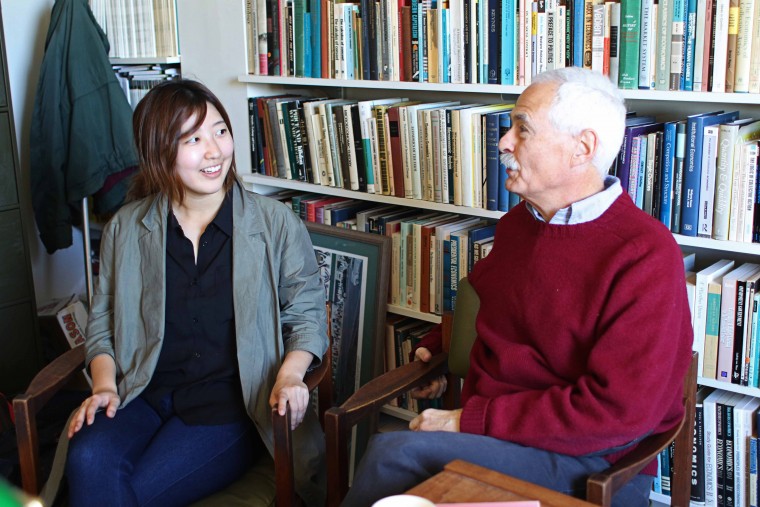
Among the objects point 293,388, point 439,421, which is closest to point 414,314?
point 293,388

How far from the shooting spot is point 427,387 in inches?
86.1

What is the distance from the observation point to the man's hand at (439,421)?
1779 mm

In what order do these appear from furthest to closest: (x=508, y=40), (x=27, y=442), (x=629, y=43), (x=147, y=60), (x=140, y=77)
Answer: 1. (x=140, y=77)
2. (x=147, y=60)
3. (x=508, y=40)
4. (x=629, y=43)
5. (x=27, y=442)

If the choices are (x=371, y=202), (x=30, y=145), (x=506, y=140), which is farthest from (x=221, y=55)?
(x=506, y=140)

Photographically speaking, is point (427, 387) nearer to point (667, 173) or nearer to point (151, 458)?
point (151, 458)

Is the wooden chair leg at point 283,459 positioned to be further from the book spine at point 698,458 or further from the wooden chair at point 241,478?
the book spine at point 698,458

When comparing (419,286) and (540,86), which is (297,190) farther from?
(540,86)

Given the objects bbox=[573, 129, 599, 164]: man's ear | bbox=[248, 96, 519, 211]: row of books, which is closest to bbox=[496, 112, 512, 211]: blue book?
bbox=[248, 96, 519, 211]: row of books

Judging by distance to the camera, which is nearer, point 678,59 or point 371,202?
point 678,59

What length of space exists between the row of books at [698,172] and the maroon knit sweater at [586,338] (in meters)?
0.43

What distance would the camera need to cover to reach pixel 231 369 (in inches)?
83.6

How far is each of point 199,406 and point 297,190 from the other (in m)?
1.30

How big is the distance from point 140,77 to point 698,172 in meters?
2.29

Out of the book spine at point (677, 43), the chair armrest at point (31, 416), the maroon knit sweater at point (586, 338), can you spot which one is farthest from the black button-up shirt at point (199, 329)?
the book spine at point (677, 43)
